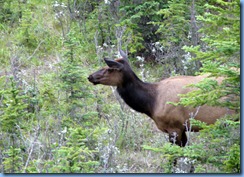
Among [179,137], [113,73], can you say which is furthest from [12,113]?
[179,137]

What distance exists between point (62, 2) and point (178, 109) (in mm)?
7614

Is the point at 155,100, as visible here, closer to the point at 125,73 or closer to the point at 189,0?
the point at 125,73

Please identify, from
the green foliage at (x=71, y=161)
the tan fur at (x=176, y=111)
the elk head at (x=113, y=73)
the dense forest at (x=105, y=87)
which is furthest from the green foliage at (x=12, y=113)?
the tan fur at (x=176, y=111)

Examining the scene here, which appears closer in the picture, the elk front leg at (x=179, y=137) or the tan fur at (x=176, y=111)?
the tan fur at (x=176, y=111)

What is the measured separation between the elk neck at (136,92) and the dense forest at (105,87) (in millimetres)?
527

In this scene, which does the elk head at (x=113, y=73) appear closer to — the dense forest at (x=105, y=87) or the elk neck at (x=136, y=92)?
the elk neck at (x=136, y=92)

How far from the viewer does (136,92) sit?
400 inches

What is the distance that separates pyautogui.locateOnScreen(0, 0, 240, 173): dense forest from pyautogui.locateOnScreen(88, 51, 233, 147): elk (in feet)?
1.20

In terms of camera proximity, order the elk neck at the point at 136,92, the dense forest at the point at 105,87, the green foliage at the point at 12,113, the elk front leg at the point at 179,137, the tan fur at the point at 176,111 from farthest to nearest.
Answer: the elk neck at the point at 136,92 < the elk front leg at the point at 179,137 < the tan fur at the point at 176,111 < the green foliage at the point at 12,113 < the dense forest at the point at 105,87

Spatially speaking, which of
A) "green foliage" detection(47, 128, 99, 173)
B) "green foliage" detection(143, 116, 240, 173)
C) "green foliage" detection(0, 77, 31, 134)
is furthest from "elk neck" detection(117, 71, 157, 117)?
"green foliage" detection(47, 128, 99, 173)

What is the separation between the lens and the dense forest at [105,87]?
251 inches

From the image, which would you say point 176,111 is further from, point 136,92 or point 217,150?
point 217,150

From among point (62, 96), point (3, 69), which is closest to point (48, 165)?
point (62, 96)

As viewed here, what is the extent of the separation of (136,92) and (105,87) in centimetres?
286
